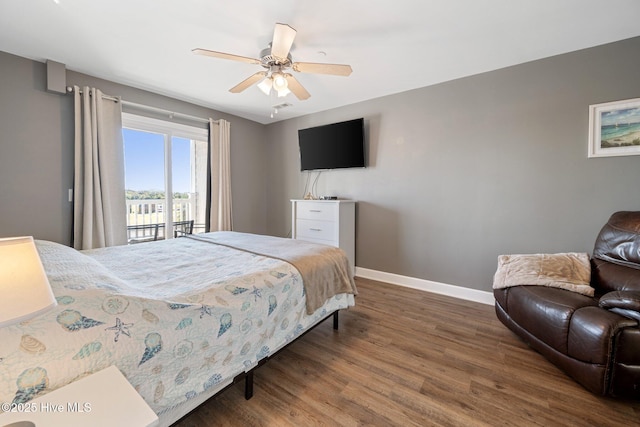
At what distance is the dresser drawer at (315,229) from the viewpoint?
3.47m

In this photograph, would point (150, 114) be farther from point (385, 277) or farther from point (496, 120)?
point (496, 120)

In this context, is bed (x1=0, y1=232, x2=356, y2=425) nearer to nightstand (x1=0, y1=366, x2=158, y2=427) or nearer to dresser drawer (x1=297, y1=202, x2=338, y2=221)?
nightstand (x1=0, y1=366, x2=158, y2=427)

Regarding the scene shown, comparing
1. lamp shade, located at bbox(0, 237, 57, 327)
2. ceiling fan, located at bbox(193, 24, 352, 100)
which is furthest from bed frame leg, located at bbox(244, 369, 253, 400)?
ceiling fan, located at bbox(193, 24, 352, 100)

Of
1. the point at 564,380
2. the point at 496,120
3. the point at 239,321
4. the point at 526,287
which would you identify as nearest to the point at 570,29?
the point at 496,120

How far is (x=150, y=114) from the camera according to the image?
333 centimetres

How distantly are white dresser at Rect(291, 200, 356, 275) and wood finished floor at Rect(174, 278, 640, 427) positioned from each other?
1332 mm

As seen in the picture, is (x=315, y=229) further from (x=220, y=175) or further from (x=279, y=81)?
(x=279, y=81)

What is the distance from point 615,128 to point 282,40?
2.90 m

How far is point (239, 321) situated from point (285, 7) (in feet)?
6.85

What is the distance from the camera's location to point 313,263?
1.93 meters

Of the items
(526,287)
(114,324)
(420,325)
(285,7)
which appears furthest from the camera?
(420,325)

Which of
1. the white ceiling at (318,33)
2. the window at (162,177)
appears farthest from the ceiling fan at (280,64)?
the window at (162,177)

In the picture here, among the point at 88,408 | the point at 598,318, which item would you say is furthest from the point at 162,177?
the point at 598,318

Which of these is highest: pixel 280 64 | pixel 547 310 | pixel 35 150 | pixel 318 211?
pixel 280 64
